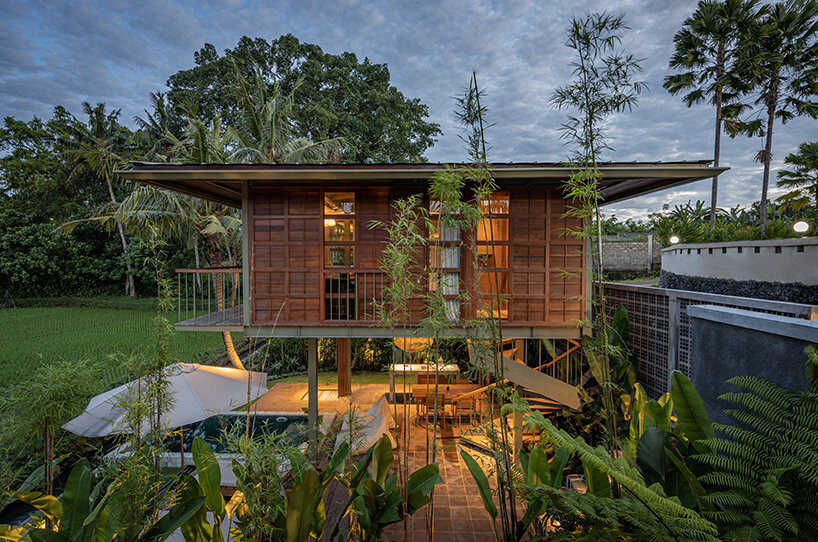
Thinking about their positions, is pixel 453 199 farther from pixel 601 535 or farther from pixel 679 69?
pixel 679 69

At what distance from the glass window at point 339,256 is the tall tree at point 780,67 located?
13.0 metres

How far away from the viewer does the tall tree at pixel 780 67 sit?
36.1 feet

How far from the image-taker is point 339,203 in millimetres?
→ 5480

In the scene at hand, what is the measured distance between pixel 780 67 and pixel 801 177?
4.31 meters

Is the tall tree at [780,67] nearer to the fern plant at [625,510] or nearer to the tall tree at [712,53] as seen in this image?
the tall tree at [712,53]

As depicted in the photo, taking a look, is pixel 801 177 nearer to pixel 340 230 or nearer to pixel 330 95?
pixel 340 230

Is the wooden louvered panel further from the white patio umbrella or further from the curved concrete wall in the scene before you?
the white patio umbrella

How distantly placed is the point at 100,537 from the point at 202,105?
846 inches

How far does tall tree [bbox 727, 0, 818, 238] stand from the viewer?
36.1 feet

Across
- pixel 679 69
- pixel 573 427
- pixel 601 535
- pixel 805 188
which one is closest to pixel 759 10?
pixel 679 69

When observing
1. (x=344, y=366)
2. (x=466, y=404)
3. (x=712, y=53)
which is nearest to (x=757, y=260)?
(x=466, y=404)

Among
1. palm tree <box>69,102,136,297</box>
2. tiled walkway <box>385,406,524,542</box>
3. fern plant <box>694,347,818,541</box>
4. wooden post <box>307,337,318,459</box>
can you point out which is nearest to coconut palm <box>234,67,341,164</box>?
wooden post <box>307,337,318,459</box>

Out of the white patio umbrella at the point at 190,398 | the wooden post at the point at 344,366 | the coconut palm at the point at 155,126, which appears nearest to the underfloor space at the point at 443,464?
the wooden post at the point at 344,366

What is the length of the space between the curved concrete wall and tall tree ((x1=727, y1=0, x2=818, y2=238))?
696cm
